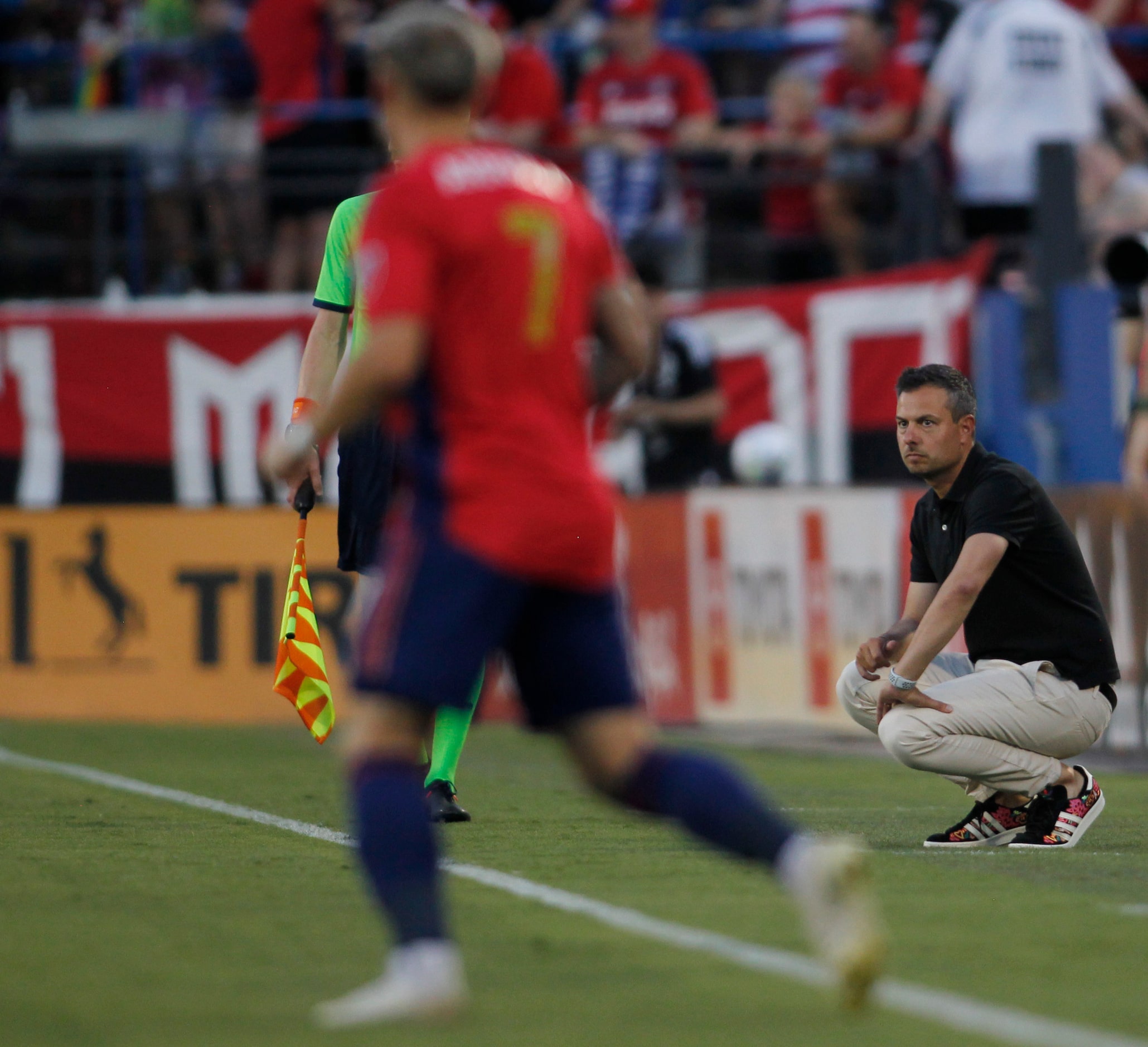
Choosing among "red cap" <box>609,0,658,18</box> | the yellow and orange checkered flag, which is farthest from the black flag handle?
"red cap" <box>609,0,658,18</box>

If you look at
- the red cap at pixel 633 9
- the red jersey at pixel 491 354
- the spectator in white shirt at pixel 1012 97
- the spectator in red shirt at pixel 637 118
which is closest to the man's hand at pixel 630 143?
the spectator in red shirt at pixel 637 118

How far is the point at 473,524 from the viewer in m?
4.01

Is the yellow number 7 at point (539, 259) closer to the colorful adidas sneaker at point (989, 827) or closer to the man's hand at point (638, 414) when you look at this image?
the colorful adidas sneaker at point (989, 827)

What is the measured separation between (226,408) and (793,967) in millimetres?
10106

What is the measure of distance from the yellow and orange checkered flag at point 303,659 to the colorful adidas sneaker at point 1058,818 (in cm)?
218

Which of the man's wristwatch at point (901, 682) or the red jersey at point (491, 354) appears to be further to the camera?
the man's wristwatch at point (901, 682)

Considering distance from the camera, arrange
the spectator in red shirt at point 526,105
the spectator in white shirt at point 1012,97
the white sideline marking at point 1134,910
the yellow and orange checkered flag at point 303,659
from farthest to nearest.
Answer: the spectator in red shirt at point 526,105 → the spectator in white shirt at point 1012,97 → the yellow and orange checkered flag at point 303,659 → the white sideline marking at point 1134,910

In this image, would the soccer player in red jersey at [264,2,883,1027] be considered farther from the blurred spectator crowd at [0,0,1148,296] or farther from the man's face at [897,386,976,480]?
the blurred spectator crowd at [0,0,1148,296]

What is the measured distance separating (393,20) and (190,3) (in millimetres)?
12469

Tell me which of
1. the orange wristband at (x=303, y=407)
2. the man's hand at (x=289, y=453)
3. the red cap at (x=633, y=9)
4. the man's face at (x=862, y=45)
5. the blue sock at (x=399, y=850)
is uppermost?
the red cap at (x=633, y=9)

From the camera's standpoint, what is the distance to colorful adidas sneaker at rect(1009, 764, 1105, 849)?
22.2ft

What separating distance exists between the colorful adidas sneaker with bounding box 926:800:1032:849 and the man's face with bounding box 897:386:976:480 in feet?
3.59

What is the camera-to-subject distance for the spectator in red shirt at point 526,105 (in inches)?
578

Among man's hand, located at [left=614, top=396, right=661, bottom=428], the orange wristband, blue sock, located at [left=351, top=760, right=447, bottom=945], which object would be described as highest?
the orange wristband
